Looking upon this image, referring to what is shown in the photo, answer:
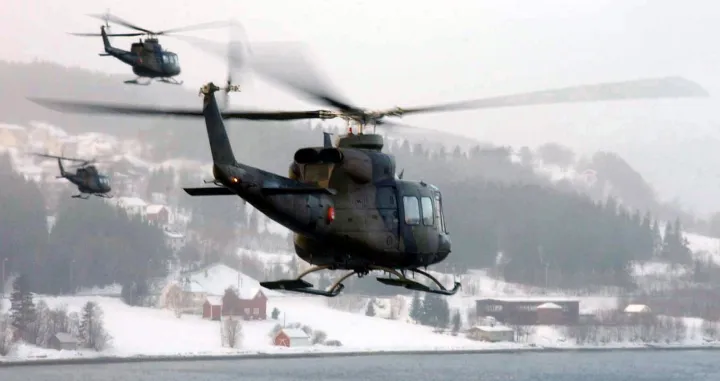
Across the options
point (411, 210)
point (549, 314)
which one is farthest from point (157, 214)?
point (411, 210)

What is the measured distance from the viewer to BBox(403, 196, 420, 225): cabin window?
809 inches

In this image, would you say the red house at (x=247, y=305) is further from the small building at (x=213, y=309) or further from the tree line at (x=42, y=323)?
the tree line at (x=42, y=323)

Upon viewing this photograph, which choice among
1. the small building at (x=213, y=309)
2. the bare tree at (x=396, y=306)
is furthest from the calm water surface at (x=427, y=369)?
the small building at (x=213, y=309)

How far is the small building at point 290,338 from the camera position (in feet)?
249

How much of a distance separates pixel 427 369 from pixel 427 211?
53405mm

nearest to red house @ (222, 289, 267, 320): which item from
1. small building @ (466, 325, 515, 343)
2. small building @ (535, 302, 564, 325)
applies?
small building @ (466, 325, 515, 343)

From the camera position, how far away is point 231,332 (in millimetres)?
74188

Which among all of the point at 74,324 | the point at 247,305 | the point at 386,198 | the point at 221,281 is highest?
the point at 386,198

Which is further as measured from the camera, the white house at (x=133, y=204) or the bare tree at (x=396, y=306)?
the bare tree at (x=396, y=306)

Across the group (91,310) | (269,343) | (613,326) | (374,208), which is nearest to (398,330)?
(269,343)

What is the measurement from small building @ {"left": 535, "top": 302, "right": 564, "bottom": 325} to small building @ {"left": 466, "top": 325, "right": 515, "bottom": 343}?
7.32 ft

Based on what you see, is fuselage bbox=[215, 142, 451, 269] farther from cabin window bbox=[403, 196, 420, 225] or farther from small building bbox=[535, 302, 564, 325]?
small building bbox=[535, 302, 564, 325]

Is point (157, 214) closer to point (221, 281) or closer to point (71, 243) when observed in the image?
point (71, 243)

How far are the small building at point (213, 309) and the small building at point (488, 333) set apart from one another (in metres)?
14.7
